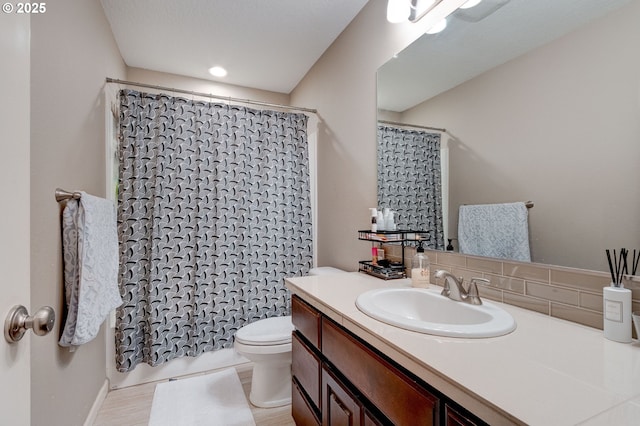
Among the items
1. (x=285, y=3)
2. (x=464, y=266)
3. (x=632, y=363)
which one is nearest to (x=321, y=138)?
(x=285, y=3)

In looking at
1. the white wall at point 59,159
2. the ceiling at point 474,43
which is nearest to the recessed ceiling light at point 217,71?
the white wall at point 59,159

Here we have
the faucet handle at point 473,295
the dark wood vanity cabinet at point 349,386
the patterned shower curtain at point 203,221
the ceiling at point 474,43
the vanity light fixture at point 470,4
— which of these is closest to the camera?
the dark wood vanity cabinet at point 349,386

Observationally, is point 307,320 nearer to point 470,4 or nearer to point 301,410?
point 301,410

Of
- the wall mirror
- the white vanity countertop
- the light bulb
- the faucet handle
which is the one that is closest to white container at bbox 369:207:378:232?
the wall mirror

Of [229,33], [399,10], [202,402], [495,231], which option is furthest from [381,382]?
[229,33]

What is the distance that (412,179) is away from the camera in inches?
62.9

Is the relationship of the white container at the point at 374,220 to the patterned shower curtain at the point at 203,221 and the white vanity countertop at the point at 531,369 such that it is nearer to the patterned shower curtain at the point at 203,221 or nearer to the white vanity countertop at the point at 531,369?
the white vanity countertop at the point at 531,369

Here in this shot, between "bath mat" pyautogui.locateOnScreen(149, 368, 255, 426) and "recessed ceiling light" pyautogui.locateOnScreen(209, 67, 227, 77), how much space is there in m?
2.55

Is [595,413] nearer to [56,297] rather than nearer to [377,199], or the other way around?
[377,199]

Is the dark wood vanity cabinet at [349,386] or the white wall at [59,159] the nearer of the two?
the dark wood vanity cabinet at [349,386]

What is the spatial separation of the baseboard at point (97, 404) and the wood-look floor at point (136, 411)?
0.08 feet

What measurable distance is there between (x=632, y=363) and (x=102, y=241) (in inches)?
77.4

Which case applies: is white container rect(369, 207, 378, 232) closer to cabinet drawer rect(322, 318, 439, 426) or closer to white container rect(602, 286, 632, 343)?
cabinet drawer rect(322, 318, 439, 426)

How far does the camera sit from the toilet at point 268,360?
1803mm
